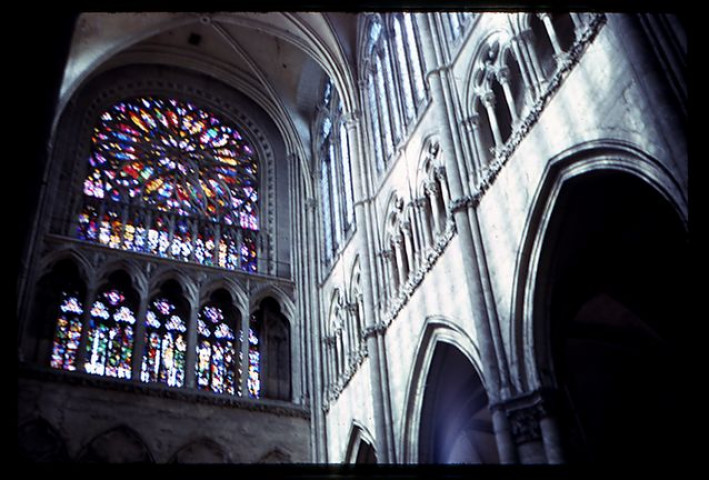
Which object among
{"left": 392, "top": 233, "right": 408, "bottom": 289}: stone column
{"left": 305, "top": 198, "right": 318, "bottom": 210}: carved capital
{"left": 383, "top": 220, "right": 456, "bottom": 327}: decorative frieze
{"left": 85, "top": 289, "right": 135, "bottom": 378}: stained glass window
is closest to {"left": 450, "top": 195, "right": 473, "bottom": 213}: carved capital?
{"left": 383, "top": 220, "right": 456, "bottom": 327}: decorative frieze

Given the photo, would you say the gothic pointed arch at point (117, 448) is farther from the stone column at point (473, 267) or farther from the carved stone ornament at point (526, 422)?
the carved stone ornament at point (526, 422)

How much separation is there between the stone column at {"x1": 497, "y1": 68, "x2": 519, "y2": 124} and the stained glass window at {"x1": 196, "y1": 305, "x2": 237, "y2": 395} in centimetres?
914

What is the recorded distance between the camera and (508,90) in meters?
11.4

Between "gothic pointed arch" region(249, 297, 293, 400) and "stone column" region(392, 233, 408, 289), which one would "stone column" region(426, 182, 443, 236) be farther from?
"gothic pointed arch" region(249, 297, 293, 400)

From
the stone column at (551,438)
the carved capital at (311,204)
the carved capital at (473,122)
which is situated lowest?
the stone column at (551,438)

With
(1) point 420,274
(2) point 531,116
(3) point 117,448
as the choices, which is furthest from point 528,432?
(3) point 117,448

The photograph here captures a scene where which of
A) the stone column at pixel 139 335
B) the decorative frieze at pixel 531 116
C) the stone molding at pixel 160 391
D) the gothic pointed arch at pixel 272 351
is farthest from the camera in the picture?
the gothic pointed arch at pixel 272 351

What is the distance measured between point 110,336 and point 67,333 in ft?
2.85

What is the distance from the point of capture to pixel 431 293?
42.8 ft

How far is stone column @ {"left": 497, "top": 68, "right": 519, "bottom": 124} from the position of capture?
11.2m

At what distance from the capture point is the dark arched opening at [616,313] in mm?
10320

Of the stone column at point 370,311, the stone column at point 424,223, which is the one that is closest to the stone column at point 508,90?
the stone column at point 424,223

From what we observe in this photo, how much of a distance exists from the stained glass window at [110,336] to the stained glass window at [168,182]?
1.34 m

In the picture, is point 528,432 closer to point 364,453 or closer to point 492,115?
point 492,115
